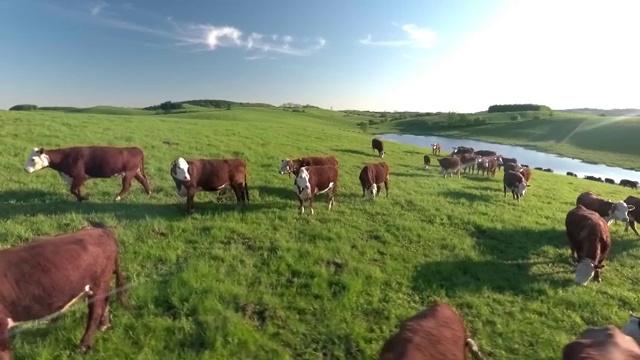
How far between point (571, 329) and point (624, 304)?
7.15 ft

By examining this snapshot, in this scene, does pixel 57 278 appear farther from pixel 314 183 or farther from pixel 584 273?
pixel 584 273

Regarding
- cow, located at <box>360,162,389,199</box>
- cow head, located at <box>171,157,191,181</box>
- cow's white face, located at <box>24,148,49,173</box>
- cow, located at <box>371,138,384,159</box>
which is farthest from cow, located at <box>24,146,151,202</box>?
cow, located at <box>371,138,384,159</box>

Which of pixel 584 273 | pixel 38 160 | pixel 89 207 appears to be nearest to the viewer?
pixel 584 273

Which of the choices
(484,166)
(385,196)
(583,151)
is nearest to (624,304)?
(385,196)

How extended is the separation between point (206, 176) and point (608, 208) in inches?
512

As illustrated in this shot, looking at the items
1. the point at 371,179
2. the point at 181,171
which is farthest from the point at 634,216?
the point at 181,171

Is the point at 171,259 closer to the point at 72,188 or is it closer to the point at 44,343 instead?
the point at 44,343

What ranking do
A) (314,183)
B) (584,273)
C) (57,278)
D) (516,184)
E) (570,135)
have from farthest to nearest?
(570,135), (516,184), (314,183), (584,273), (57,278)

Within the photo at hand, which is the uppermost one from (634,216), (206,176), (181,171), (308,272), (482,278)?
(181,171)

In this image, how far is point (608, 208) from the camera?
522 inches

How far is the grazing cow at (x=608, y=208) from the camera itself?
12.7 metres

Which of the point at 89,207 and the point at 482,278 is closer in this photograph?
the point at 482,278

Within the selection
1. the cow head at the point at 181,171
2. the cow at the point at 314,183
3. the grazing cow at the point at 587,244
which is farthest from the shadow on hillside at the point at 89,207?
the grazing cow at the point at 587,244

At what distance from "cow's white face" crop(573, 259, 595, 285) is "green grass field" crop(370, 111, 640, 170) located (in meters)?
51.8
